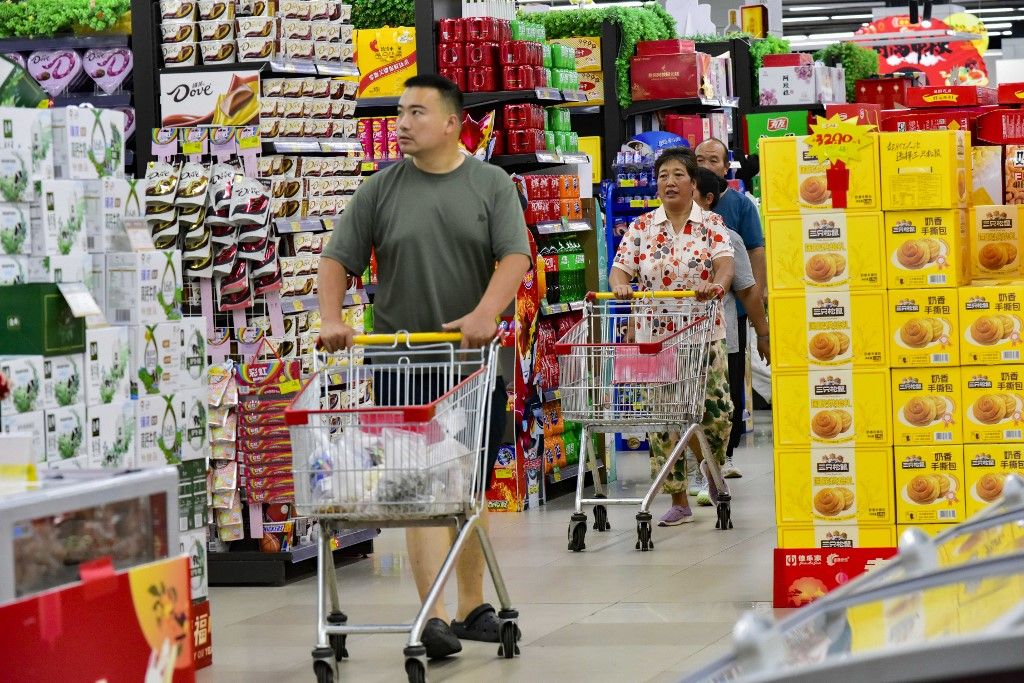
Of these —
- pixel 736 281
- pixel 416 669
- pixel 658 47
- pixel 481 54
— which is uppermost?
pixel 658 47

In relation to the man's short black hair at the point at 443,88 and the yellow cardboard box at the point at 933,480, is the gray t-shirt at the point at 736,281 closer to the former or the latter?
the yellow cardboard box at the point at 933,480

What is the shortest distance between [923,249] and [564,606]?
6.35ft

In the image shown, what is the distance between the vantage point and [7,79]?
4.78m

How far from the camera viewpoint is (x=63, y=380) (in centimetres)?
465

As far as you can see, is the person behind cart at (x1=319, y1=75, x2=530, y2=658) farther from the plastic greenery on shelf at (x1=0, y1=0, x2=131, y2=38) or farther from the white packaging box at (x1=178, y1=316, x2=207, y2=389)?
the plastic greenery on shelf at (x1=0, y1=0, x2=131, y2=38)

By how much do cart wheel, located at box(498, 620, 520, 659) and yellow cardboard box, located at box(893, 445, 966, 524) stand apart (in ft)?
4.87

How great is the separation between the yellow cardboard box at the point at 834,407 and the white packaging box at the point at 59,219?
8.01ft

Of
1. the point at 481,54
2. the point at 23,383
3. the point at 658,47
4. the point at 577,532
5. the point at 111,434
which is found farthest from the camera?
the point at 658,47

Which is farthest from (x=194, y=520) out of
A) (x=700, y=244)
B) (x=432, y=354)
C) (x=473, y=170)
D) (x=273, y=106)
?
(x=700, y=244)

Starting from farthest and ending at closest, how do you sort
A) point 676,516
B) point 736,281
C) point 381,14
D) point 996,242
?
1. point 381,14
2. point 736,281
3. point 676,516
4. point 996,242

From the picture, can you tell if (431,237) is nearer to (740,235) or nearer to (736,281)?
(736,281)

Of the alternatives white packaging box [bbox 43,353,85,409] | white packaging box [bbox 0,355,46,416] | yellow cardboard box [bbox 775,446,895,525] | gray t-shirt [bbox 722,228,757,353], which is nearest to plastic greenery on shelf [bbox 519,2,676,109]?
gray t-shirt [bbox 722,228,757,353]

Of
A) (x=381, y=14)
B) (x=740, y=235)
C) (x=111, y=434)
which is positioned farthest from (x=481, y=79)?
(x=111, y=434)

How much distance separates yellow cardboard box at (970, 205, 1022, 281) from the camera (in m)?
5.97
